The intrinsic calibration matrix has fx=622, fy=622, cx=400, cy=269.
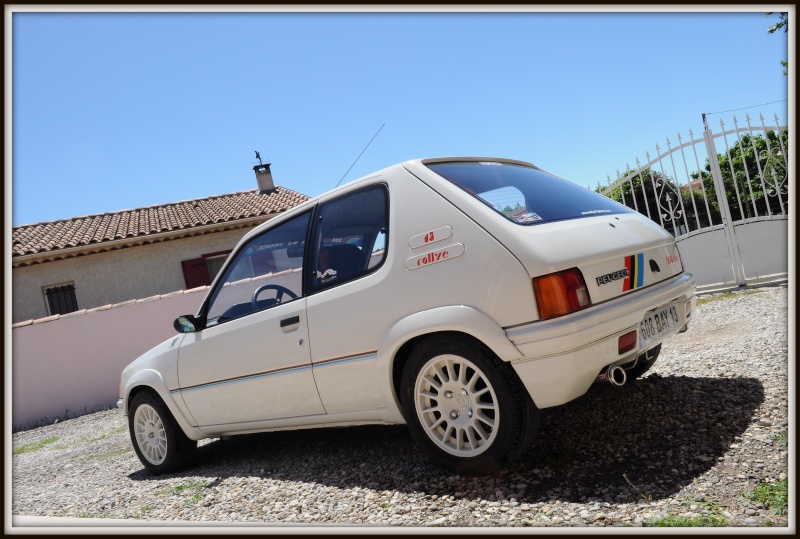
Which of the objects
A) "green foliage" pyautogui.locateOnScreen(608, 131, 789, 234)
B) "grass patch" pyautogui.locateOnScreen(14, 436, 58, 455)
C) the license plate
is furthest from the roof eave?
the license plate

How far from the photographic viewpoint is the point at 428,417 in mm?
3336

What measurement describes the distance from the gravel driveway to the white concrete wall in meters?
13.8

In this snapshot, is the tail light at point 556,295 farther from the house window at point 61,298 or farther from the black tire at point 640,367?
the house window at point 61,298

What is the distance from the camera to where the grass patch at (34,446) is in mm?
8289

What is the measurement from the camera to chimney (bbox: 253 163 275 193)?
24.2 m

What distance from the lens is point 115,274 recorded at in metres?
18.5

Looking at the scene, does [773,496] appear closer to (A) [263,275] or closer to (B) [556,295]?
(B) [556,295]

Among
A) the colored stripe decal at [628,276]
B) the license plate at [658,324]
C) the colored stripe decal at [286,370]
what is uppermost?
the colored stripe decal at [628,276]

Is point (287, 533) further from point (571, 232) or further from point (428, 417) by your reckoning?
point (571, 232)

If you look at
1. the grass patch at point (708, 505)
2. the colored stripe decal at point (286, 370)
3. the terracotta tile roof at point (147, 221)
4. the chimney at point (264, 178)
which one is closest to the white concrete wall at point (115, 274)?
the terracotta tile roof at point (147, 221)

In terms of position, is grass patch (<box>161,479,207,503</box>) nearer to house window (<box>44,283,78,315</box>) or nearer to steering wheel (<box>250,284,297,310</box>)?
steering wheel (<box>250,284,297,310</box>)

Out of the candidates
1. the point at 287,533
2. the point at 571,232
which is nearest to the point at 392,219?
the point at 571,232

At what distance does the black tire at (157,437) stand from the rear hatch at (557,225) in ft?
9.56

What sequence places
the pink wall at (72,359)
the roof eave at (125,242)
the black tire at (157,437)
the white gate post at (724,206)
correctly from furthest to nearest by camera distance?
the roof eave at (125,242), the pink wall at (72,359), the white gate post at (724,206), the black tire at (157,437)
